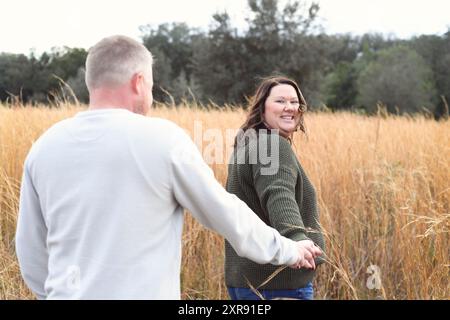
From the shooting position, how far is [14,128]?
188 inches

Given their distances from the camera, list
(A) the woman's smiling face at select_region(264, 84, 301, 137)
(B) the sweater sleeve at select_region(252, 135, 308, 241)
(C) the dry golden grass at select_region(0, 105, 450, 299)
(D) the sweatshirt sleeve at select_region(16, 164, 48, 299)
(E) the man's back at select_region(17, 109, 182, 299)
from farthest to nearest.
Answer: (C) the dry golden grass at select_region(0, 105, 450, 299)
(A) the woman's smiling face at select_region(264, 84, 301, 137)
(B) the sweater sleeve at select_region(252, 135, 308, 241)
(D) the sweatshirt sleeve at select_region(16, 164, 48, 299)
(E) the man's back at select_region(17, 109, 182, 299)

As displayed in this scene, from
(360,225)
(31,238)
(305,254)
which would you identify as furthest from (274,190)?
(360,225)

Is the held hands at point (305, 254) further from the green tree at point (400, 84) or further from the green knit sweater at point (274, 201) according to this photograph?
the green tree at point (400, 84)

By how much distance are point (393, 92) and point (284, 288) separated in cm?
3065

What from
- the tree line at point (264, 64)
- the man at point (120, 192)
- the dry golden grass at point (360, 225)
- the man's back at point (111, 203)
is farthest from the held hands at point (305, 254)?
the tree line at point (264, 64)

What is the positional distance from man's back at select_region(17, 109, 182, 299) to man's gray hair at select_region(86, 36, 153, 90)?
0.09 m

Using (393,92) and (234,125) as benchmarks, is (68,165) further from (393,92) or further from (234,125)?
(393,92)

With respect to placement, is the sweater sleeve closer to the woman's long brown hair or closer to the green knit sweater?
the green knit sweater

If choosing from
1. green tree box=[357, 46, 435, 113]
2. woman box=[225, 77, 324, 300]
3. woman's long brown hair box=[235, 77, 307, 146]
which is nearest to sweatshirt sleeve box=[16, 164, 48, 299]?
woman box=[225, 77, 324, 300]

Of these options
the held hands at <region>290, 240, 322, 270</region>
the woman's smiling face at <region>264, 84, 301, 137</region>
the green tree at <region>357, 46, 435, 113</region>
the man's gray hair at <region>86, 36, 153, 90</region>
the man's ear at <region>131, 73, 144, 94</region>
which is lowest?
the green tree at <region>357, 46, 435, 113</region>

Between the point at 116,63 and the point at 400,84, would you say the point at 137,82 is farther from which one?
the point at 400,84

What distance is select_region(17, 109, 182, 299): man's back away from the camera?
1.37m

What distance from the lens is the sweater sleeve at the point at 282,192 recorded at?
5.93ft
